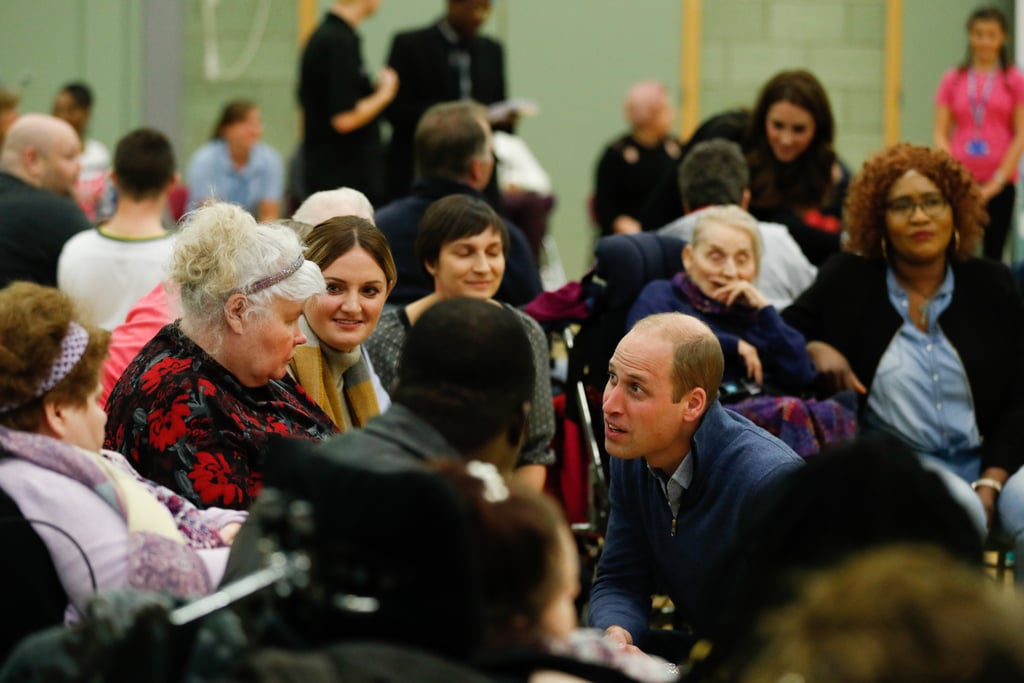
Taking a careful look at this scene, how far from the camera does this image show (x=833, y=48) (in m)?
11.2

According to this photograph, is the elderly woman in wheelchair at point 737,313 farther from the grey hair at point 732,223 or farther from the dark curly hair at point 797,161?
the dark curly hair at point 797,161

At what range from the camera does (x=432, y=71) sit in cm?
741

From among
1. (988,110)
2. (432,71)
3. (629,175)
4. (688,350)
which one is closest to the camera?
(688,350)

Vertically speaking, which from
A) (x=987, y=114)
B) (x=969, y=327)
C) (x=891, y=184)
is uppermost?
(x=987, y=114)

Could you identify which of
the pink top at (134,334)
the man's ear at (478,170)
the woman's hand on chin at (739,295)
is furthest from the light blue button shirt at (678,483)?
the man's ear at (478,170)

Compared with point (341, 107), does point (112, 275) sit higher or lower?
lower

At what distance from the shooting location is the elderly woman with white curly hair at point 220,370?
3221mm

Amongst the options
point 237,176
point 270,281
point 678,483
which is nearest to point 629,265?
point 678,483

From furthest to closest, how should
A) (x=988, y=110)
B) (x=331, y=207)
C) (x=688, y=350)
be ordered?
(x=988, y=110) < (x=331, y=207) < (x=688, y=350)

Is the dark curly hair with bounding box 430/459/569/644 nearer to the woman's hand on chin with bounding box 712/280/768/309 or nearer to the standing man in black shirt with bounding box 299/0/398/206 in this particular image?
the woman's hand on chin with bounding box 712/280/768/309

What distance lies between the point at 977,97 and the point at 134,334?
573 cm

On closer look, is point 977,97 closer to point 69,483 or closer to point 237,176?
point 237,176

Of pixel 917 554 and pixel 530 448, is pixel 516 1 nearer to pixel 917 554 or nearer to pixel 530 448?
pixel 530 448

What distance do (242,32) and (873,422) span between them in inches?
294
